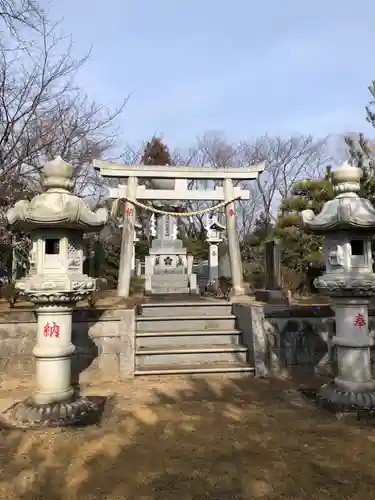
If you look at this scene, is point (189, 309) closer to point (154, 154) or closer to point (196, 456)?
point (196, 456)

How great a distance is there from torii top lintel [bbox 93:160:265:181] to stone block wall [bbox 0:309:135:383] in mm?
5084

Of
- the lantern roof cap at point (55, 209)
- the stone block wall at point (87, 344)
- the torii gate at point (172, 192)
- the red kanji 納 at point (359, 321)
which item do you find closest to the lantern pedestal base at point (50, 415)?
the stone block wall at point (87, 344)

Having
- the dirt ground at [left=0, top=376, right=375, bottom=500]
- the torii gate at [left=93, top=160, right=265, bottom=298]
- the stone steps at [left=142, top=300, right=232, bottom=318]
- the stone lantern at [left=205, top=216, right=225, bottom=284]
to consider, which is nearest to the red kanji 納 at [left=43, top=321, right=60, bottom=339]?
the dirt ground at [left=0, top=376, right=375, bottom=500]

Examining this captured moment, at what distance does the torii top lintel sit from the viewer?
11039 millimetres

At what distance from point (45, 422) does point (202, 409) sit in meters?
1.92

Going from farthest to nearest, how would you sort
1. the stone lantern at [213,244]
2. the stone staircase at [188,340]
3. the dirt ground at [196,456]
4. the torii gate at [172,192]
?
the stone lantern at [213,244] < the torii gate at [172,192] < the stone staircase at [188,340] < the dirt ground at [196,456]

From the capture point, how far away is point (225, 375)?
693 cm

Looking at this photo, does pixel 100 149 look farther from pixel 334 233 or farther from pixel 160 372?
pixel 334 233

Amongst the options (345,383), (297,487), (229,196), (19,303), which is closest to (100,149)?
(229,196)

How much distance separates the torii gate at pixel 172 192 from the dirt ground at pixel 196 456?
597 cm

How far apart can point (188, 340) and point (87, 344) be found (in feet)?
6.33

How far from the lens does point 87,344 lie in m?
7.07

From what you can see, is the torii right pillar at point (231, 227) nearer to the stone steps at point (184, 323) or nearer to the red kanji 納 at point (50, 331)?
the stone steps at point (184, 323)

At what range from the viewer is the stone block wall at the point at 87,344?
272 inches
